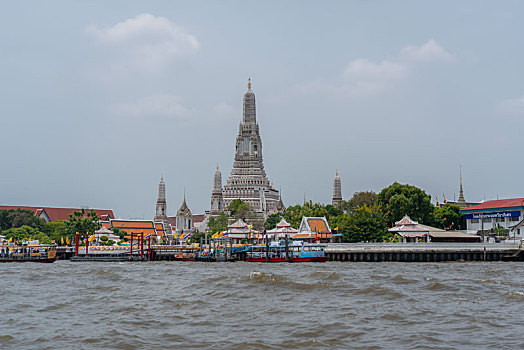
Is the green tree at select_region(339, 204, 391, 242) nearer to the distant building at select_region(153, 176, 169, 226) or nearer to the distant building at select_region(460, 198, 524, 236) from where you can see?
the distant building at select_region(460, 198, 524, 236)

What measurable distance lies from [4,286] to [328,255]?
35276 mm

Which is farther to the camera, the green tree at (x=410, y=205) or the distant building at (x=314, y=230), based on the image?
the green tree at (x=410, y=205)

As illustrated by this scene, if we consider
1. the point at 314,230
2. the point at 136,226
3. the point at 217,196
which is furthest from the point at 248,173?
the point at 314,230

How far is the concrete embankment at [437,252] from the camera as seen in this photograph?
59.2 m

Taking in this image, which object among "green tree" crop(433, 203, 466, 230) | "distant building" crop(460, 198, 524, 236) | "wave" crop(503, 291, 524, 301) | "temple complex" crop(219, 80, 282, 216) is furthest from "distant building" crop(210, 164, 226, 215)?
"wave" crop(503, 291, 524, 301)

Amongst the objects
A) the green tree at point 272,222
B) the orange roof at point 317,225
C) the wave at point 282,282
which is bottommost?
the wave at point 282,282

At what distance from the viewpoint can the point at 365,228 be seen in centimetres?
7169

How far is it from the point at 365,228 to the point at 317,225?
310 inches

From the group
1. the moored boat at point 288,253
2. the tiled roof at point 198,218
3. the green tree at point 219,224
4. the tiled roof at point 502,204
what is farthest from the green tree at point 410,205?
the tiled roof at point 198,218

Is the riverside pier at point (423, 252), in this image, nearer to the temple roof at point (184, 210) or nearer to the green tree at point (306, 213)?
the green tree at point (306, 213)

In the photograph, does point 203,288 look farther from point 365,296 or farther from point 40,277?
point 40,277

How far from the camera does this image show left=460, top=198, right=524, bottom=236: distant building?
81.5 m

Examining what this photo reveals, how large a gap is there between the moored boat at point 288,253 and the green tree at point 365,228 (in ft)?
24.5

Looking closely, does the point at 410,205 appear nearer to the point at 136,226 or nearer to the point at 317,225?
the point at 317,225
